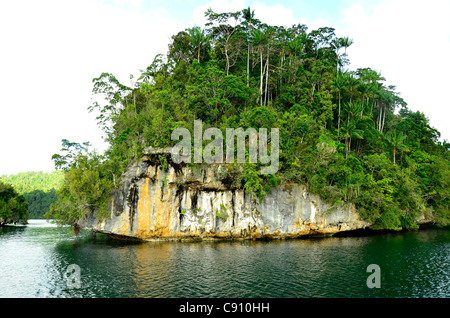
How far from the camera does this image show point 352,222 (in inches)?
1227

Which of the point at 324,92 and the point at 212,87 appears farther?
the point at 324,92

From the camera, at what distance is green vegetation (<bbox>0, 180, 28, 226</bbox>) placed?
163 feet

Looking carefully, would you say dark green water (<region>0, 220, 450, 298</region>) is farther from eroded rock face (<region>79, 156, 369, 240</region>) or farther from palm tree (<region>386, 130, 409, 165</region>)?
palm tree (<region>386, 130, 409, 165</region>)

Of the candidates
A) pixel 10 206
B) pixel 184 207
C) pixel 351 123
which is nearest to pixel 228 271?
pixel 184 207

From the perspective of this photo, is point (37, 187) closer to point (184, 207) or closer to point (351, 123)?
point (184, 207)

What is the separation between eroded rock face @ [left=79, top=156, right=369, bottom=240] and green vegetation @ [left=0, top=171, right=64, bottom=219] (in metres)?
64.3

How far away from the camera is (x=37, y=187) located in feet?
363

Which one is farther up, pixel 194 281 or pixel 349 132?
pixel 349 132

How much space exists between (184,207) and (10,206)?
42986mm

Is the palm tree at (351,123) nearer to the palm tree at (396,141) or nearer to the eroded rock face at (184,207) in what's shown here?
the palm tree at (396,141)

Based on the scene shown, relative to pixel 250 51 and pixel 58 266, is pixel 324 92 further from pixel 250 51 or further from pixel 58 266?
pixel 58 266

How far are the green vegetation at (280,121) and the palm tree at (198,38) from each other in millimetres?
131
